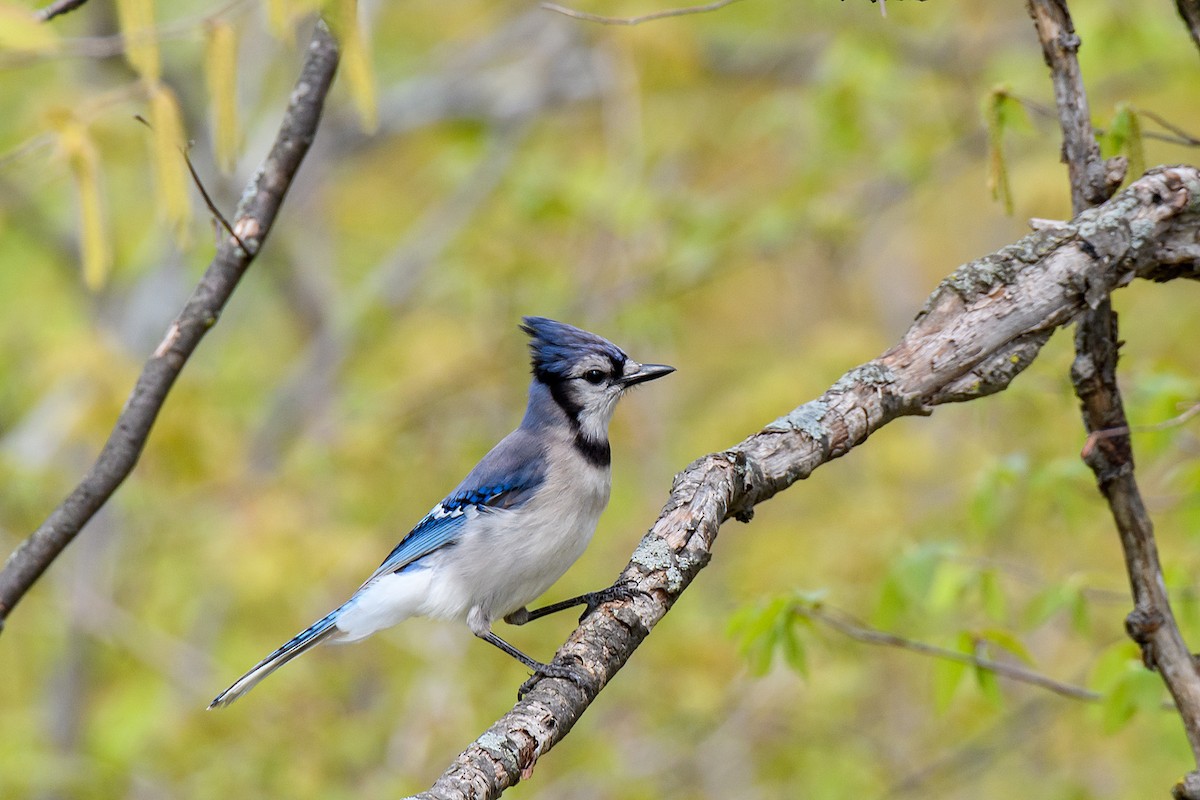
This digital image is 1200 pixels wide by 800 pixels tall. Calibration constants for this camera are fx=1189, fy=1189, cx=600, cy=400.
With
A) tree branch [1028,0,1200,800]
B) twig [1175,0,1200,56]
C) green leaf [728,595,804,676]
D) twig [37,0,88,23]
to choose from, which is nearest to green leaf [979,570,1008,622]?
green leaf [728,595,804,676]

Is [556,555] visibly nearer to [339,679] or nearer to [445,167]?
[339,679]

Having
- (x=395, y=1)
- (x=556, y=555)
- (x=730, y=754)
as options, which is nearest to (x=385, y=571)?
(x=556, y=555)

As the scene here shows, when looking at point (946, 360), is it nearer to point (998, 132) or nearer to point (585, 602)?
point (998, 132)

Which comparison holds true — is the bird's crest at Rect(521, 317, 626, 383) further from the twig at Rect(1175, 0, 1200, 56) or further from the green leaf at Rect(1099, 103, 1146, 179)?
the twig at Rect(1175, 0, 1200, 56)

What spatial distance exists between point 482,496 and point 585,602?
58 centimetres

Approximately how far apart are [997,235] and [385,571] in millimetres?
4277

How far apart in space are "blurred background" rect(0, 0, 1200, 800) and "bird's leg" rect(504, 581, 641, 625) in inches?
35.7

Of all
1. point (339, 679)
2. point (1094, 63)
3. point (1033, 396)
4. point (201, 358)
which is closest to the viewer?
point (1033, 396)

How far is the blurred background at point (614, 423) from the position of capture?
4.16m

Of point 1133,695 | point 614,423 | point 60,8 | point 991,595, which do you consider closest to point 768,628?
point 991,595

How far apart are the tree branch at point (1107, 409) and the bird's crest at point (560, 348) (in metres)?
1.34

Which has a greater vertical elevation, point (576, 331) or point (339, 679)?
point (576, 331)

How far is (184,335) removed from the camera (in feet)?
6.23

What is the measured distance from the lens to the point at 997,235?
6055 millimetres
